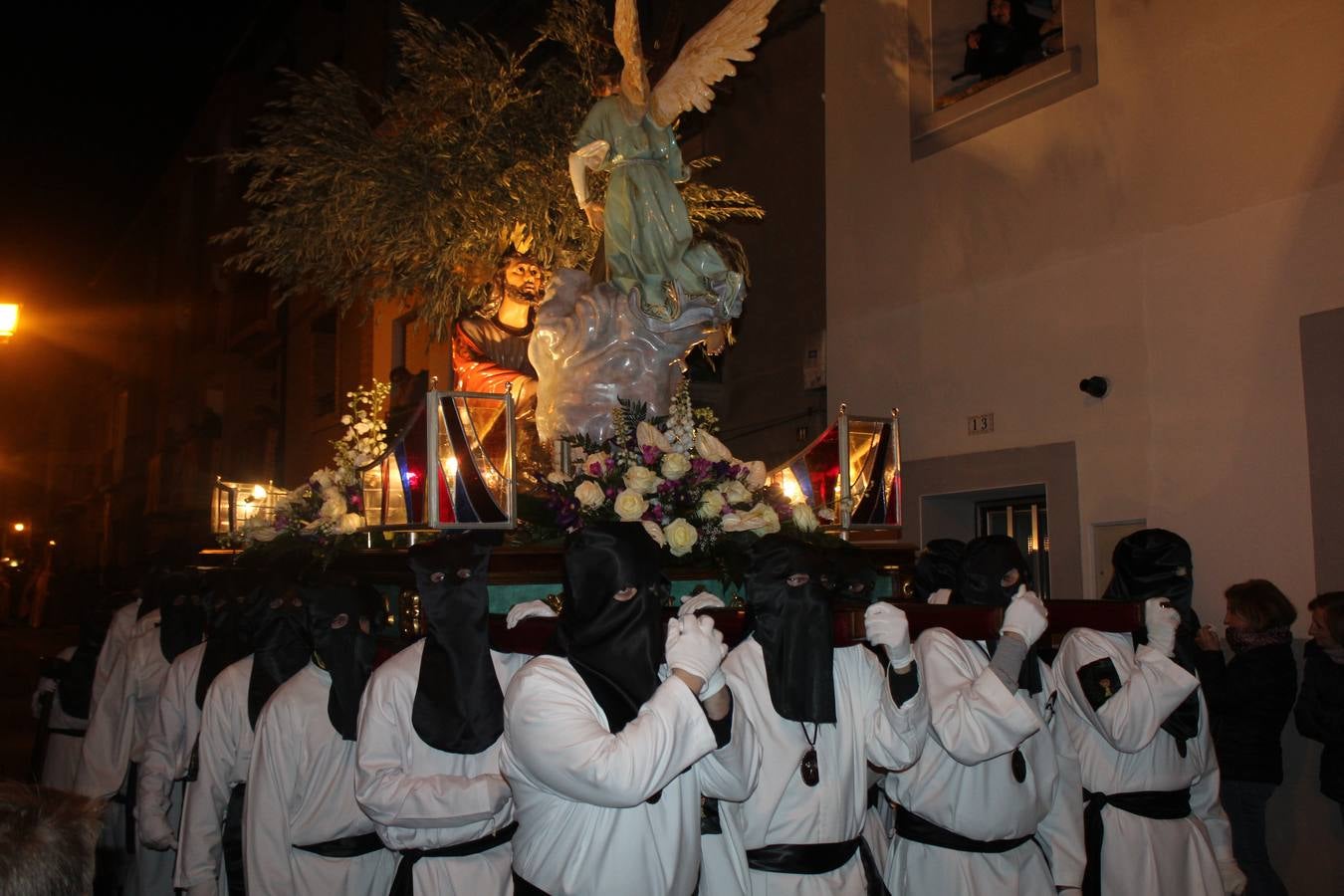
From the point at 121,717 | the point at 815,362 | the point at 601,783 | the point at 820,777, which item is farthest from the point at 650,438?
the point at 815,362

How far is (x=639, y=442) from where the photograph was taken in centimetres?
524

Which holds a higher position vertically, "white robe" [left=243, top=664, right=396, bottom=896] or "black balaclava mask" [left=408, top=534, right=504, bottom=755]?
"black balaclava mask" [left=408, top=534, right=504, bottom=755]

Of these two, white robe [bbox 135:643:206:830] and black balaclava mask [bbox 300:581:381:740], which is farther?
white robe [bbox 135:643:206:830]

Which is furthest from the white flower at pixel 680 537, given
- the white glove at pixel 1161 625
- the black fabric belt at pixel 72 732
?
the black fabric belt at pixel 72 732

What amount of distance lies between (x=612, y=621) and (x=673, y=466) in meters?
1.91

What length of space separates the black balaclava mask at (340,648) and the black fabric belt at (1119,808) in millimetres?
2886

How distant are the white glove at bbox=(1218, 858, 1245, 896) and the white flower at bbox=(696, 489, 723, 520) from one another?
2.50 m

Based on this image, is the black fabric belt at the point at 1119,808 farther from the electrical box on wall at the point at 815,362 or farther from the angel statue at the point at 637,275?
the electrical box on wall at the point at 815,362

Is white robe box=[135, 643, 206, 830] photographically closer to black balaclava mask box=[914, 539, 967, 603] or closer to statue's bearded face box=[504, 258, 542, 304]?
statue's bearded face box=[504, 258, 542, 304]

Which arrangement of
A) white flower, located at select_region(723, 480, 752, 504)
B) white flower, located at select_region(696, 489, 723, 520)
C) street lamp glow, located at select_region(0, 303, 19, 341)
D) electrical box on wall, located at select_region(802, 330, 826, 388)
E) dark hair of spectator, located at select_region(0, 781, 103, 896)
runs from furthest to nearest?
street lamp glow, located at select_region(0, 303, 19, 341), electrical box on wall, located at select_region(802, 330, 826, 388), white flower, located at select_region(723, 480, 752, 504), white flower, located at select_region(696, 489, 723, 520), dark hair of spectator, located at select_region(0, 781, 103, 896)

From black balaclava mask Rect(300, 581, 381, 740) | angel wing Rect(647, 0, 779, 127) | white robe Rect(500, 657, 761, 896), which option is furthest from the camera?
angel wing Rect(647, 0, 779, 127)

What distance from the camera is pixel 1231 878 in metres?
4.81

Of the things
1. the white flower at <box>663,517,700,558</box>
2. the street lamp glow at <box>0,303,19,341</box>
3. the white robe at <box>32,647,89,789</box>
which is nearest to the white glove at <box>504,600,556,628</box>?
the white flower at <box>663,517,700,558</box>

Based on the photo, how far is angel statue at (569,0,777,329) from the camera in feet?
20.5
